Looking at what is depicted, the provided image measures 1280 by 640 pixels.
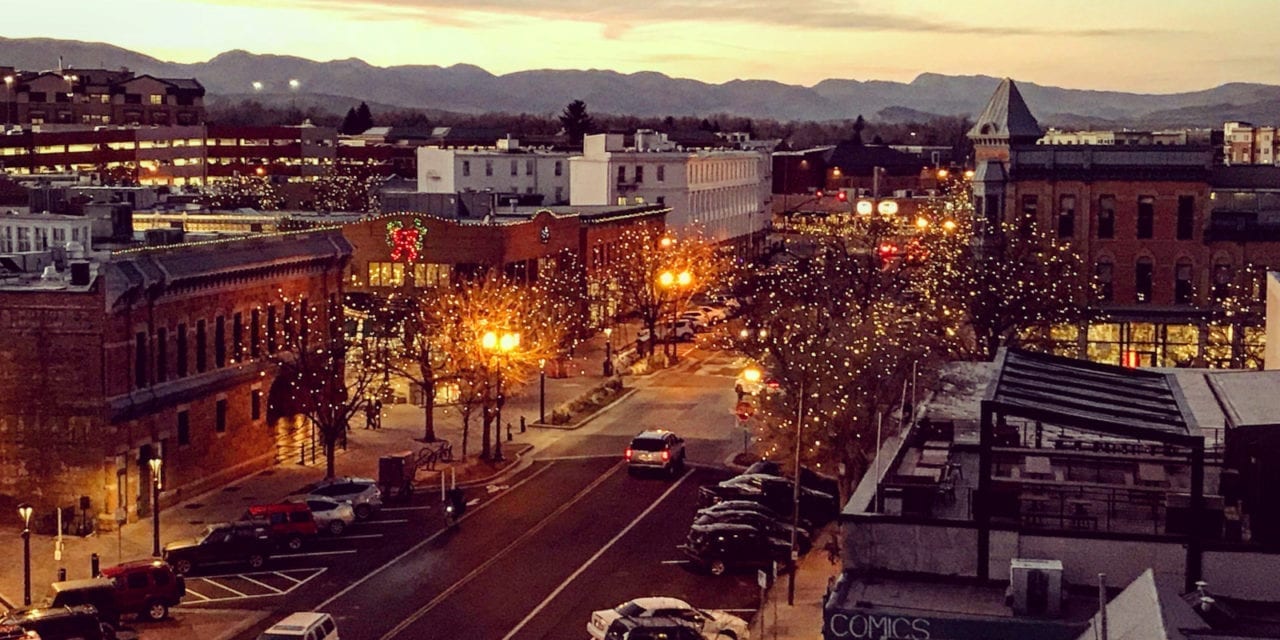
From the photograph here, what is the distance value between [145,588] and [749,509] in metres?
15.9

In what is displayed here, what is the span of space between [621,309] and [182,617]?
6155 cm

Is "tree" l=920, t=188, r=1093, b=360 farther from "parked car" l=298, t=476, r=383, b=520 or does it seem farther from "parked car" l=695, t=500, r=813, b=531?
"parked car" l=298, t=476, r=383, b=520

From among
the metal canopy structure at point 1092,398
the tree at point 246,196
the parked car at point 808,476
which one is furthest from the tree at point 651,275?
the metal canopy structure at point 1092,398

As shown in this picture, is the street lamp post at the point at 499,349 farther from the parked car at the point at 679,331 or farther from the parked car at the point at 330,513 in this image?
the parked car at the point at 679,331

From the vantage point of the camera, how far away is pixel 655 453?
184ft

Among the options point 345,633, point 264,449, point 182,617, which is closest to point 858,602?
point 345,633

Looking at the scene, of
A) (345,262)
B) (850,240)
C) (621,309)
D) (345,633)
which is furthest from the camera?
(850,240)

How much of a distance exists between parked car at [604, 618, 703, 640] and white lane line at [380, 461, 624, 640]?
5382 mm

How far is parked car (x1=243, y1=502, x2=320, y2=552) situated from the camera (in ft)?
152

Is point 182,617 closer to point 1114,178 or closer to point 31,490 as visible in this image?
point 31,490

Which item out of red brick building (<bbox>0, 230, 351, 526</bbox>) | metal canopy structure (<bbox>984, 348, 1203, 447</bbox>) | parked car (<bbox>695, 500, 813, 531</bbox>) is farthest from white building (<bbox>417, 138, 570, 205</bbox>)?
metal canopy structure (<bbox>984, 348, 1203, 447</bbox>)

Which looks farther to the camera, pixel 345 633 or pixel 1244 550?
pixel 345 633

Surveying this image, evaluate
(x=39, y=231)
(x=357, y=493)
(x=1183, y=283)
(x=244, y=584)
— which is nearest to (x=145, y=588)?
(x=244, y=584)

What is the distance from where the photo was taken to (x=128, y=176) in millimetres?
164500
